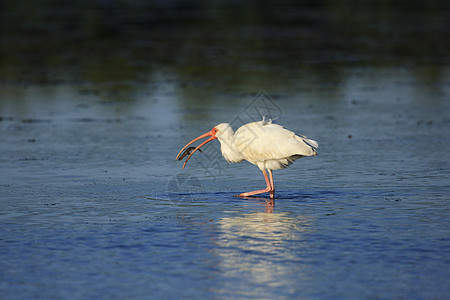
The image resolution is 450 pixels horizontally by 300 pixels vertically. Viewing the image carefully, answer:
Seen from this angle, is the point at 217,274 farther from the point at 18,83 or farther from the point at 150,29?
the point at 150,29

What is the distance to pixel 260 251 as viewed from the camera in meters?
7.97

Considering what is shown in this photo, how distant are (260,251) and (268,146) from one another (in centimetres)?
342

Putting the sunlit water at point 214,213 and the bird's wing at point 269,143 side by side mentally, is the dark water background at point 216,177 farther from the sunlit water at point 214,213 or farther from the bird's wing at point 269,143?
the bird's wing at point 269,143

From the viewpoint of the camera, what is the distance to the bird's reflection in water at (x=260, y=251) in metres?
7.04

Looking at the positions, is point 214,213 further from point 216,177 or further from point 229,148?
point 216,177

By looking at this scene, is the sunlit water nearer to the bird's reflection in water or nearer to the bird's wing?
the bird's reflection in water

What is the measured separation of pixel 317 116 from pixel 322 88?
4560 millimetres

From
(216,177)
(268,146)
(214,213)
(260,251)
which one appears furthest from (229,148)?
(260,251)

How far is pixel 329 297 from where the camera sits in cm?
664

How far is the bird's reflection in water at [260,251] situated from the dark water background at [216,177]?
1.1 inches

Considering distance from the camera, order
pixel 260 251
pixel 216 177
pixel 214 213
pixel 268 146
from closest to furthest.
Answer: pixel 260 251
pixel 214 213
pixel 268 146
pixel 216 177

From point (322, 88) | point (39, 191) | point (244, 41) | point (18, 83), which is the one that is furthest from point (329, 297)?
point (244, 41)

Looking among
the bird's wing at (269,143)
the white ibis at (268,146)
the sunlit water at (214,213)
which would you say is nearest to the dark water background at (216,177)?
the sunlit water at (214,213)

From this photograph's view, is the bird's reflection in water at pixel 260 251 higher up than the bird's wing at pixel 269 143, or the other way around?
the bird's wing at pixel 269 143
